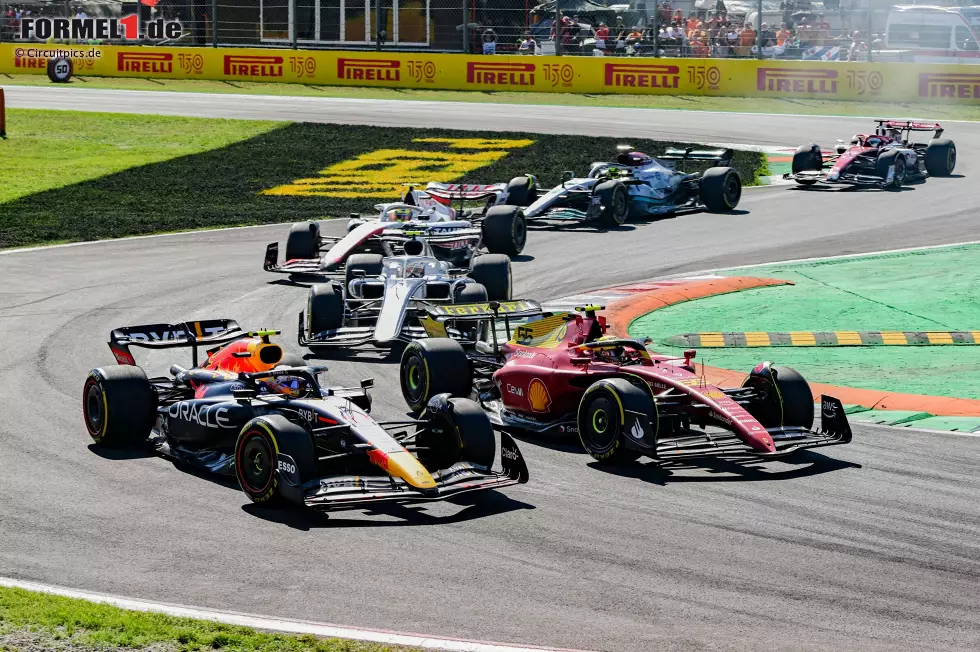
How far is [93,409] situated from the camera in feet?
45.9

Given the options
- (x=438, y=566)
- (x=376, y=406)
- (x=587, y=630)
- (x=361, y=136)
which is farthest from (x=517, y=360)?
(x=361, y=136)

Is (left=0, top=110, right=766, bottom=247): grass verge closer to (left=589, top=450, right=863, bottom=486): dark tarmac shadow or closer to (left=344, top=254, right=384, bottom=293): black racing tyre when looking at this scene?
(left=344, top=254, right=384, bottom=293): black racing tyre

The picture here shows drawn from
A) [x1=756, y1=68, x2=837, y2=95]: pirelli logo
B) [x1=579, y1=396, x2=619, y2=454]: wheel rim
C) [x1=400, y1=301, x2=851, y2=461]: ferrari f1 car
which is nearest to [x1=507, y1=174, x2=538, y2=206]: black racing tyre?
[x1=400, y1=301, x2=851, y2=461]: ferrari f1 car

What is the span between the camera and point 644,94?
49.5 meters

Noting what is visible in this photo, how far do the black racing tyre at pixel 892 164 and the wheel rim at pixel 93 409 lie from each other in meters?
24.6

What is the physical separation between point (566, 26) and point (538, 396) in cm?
3762

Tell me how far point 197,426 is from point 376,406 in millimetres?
3092

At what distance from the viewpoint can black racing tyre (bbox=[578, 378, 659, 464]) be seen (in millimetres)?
13203

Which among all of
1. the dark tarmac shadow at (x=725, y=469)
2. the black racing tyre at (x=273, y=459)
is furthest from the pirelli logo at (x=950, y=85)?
the black racing tyre at (x=273, y=459)

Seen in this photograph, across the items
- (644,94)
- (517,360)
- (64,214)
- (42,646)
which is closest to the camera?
(42,646)

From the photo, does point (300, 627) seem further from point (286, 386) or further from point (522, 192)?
point (522, 192)

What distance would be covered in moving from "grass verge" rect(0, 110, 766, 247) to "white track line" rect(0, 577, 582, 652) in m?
18.7

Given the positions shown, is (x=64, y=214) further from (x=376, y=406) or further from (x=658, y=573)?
(x=658, y=573)

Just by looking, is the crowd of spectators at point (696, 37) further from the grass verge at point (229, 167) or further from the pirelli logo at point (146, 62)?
the pirelli logo at point (146, 62)
